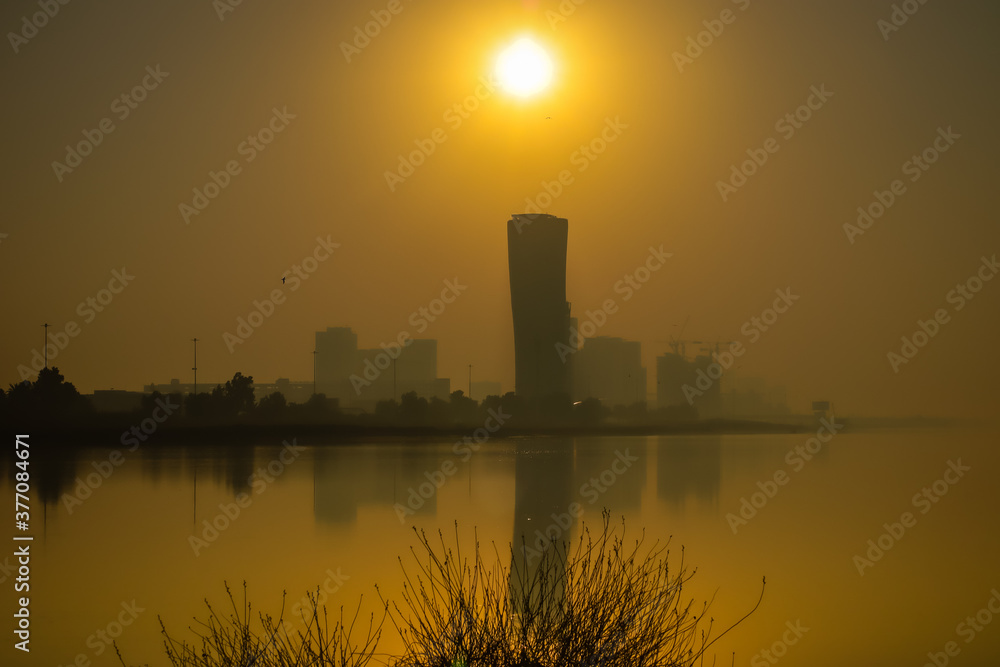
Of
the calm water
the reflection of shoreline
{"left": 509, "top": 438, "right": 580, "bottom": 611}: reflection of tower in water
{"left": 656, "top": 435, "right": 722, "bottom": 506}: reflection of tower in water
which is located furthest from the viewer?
the reflection of shoreline

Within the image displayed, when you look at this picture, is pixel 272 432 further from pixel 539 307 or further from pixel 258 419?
pixel 539 307

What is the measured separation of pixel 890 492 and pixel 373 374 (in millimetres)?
92044

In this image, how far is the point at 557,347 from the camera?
145875 mm

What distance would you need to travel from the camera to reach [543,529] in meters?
18.5

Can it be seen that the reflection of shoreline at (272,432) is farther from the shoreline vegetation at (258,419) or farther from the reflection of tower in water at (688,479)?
the reflection of tower in water at (688,479)

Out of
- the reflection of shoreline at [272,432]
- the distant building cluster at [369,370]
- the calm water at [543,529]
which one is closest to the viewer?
the calm water at [543,529]

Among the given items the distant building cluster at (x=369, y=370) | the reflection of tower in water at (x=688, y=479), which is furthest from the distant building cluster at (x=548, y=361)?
the reflection of tower in water at (x=688, y=479)

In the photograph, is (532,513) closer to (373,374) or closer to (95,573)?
(95,573)

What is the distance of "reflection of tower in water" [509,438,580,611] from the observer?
10374 mm

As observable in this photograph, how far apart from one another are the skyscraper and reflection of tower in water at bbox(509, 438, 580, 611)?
10364cm

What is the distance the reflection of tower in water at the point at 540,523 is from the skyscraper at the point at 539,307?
104 metres

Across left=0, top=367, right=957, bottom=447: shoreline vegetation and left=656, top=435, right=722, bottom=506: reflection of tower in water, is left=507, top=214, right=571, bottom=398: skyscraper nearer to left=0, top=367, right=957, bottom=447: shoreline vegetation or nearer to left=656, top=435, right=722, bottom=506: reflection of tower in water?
left=0, top=367, right=957, bottom=447: shoreline vegetation

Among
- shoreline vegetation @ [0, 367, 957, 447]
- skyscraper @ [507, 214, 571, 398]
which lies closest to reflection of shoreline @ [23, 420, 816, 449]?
shoreline vegetation @ [0, 367, 957, 447]

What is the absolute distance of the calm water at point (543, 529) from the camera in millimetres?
10938
